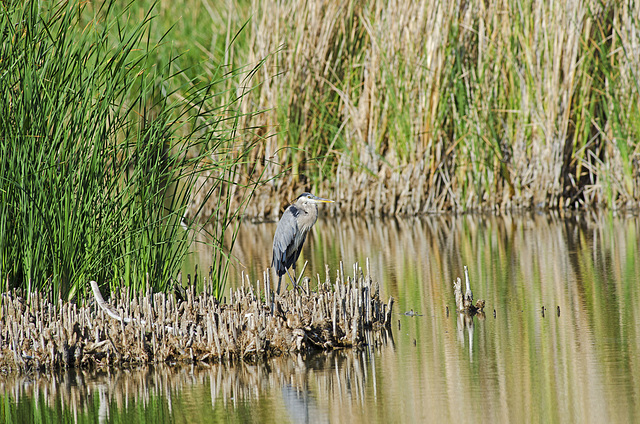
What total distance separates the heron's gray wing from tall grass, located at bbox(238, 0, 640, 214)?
425 centimetres

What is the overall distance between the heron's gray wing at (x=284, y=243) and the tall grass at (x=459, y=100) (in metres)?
A: 4.25

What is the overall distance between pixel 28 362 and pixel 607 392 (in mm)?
2486

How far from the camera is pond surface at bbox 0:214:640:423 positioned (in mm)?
3561

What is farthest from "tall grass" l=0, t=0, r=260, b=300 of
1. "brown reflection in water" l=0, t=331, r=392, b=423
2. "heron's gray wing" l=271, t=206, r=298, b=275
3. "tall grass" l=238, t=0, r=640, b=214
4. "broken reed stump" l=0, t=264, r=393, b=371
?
"tall grass" l=238, t=0, r=640, b=214

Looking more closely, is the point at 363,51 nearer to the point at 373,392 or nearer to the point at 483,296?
the point at 483,296

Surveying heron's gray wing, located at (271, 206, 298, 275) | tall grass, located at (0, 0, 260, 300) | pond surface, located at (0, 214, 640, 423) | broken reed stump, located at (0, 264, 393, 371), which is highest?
tall grass, located at (0, 0, 260, 300)

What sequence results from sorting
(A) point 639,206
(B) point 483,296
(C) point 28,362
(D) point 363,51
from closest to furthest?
(C) point 28,362 < (B) point 483,296 < (A) point 639,206 < (D) point 363,51

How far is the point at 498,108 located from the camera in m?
10.4

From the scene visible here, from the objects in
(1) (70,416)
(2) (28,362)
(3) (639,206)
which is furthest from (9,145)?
(3) (639,206)

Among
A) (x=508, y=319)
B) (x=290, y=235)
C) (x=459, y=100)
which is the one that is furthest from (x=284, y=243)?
(x=459, y=100)

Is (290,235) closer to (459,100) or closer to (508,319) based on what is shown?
(508,319)

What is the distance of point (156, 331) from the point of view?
437 cm

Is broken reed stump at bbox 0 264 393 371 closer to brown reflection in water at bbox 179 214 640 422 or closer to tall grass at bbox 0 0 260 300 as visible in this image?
tall grass at bbox 0 0 260 300

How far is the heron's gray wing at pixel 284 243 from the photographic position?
233 inches
